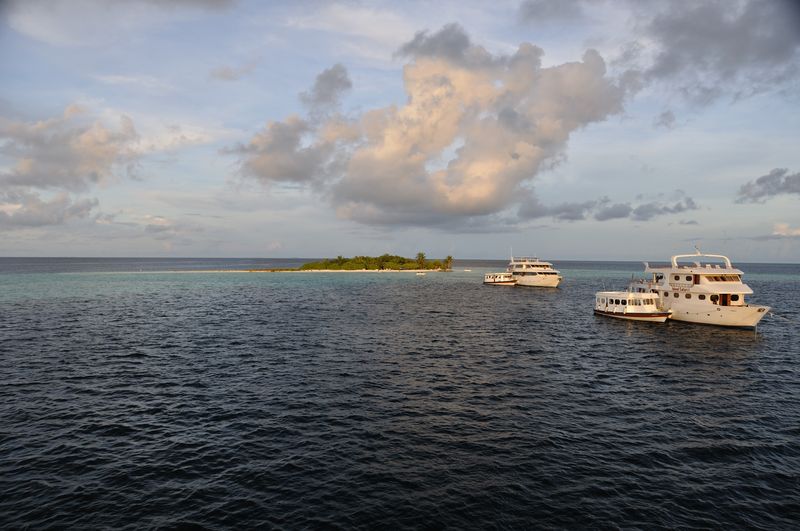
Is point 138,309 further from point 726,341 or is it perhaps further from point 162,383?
point 726,341

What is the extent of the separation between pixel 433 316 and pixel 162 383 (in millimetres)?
44935

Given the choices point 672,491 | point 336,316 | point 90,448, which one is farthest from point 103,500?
point 336,316

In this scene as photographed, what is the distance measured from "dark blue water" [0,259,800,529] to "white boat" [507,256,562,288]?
3107 inches

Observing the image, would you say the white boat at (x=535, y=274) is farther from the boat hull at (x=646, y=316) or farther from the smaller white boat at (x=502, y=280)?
the boat hull at (x=646, y=316)

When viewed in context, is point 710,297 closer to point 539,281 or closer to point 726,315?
point 726,315

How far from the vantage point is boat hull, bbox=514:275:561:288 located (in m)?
130

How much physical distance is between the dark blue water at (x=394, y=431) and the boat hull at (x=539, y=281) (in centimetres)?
7814

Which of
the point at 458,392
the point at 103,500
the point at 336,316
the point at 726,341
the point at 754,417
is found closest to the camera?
the point at 103,500

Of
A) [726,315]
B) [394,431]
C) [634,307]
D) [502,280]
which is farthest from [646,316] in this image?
[502,280]

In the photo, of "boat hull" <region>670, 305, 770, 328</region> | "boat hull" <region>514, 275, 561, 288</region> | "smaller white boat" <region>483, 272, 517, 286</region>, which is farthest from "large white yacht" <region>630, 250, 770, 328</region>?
"smaller white boat" <region>483, 272, 517, 286</region>

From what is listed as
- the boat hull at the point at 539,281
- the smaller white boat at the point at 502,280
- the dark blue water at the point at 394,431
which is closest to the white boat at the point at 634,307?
the dark blue water at the point at 394,431

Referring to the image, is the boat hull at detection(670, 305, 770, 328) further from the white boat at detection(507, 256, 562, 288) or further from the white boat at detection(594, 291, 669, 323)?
the white boat at detection(507, 256, 562, 288)

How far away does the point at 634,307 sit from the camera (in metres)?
65.7

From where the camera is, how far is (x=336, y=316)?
6806 centimetres
